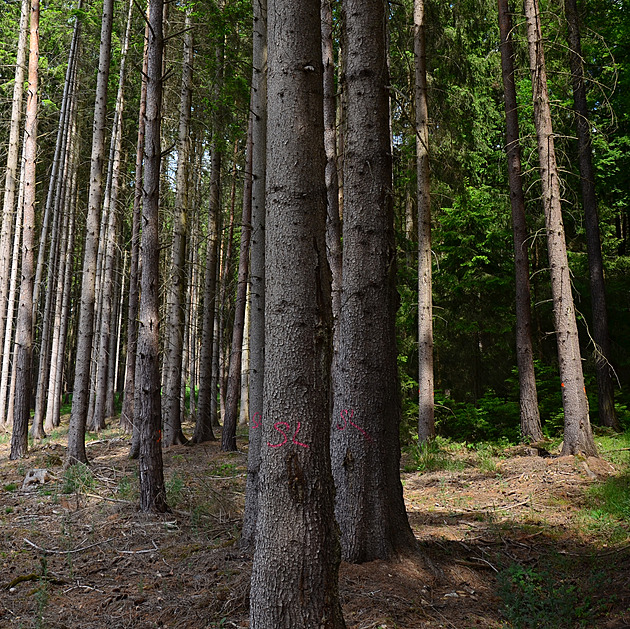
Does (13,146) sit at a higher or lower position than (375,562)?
higher

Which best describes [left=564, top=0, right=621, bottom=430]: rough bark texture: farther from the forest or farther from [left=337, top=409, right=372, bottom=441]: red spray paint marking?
[left=337, top=409, right=372, bottom=441]: red spray paint marking

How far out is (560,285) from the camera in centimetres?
1049

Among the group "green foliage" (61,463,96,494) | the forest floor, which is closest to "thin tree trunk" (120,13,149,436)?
"green foliage" (61,463,96,494)

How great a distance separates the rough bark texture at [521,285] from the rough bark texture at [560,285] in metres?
1.41

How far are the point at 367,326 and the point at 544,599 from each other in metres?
2.68

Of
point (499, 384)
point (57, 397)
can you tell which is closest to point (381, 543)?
point (499, 384)

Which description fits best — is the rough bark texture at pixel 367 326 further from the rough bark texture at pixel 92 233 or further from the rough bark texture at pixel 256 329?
the rough bark texture at pixel 92 233

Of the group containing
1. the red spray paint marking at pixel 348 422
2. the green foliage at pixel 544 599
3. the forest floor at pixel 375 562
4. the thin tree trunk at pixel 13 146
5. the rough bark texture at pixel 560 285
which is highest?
the thin tree trunk at pixel 13 146

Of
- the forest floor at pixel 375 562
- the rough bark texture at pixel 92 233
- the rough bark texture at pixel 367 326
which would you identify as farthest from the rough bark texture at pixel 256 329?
the rough bark texture at pixel 92 233

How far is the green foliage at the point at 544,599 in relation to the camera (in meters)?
4.33

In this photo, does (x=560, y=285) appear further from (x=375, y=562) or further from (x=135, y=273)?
(x=135, y=273)

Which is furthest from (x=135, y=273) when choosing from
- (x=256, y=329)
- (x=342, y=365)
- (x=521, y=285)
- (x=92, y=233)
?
(x=342, y=365)

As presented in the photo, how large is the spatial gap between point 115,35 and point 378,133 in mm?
16234

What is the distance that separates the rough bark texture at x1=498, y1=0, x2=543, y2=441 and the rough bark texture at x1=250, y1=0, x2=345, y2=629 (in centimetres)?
990
